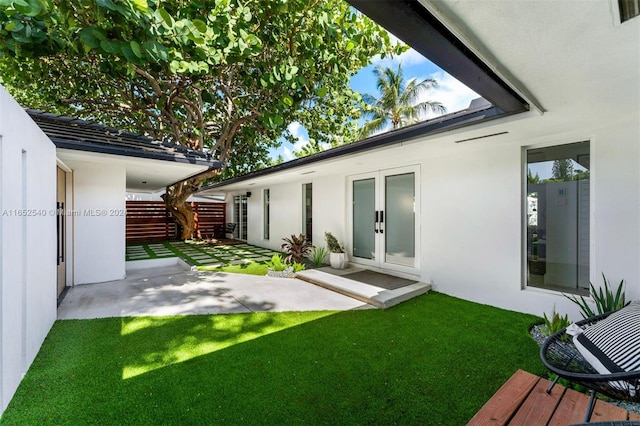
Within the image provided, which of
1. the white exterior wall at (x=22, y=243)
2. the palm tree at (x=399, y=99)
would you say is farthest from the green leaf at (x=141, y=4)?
the palm tree at (x=399, y=99)

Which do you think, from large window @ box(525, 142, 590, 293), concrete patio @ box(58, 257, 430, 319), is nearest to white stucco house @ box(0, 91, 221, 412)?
concrete patio @ box(58, 257, 430, 319)

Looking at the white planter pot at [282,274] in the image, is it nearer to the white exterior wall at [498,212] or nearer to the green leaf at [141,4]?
the white exterior wall at [498,212]

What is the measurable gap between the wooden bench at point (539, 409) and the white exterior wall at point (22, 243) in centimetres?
400

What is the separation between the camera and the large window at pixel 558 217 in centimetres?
445

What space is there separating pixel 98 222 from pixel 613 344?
847 cm

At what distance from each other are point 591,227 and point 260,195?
11.4 meters

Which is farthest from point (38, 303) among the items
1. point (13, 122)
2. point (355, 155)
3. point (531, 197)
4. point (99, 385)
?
point (531, 197)

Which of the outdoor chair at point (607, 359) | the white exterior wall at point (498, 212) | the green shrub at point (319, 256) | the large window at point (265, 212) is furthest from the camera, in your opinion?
the large window at point (265, 212)

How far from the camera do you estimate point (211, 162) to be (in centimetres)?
645

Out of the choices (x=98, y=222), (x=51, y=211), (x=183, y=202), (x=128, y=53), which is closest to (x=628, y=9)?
(x=128, y=53)

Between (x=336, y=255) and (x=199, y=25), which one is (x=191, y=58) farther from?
(x=336, y=255)

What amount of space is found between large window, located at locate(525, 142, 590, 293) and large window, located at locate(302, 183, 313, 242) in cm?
651

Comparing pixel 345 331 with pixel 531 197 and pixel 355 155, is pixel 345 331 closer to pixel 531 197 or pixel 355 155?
pixel 355 155

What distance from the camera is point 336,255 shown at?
26.0 ft
